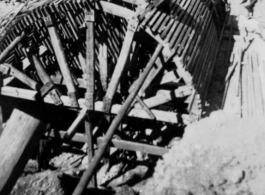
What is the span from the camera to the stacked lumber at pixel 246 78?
838 cm

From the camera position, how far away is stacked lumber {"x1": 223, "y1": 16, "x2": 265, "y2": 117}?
8.38 meters

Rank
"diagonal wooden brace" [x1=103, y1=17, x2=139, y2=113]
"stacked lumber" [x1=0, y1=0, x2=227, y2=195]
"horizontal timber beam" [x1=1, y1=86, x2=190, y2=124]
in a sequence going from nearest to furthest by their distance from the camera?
"diagonal wooden brace" [x1=103, y1=17, x2=139, y2=113], "stacked lumber" [x1=0, y1=0, x2=227, y2=195], "horizontal timber beam" [x1=1, y1=86, x2=190, y2=124]

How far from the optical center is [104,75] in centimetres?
755

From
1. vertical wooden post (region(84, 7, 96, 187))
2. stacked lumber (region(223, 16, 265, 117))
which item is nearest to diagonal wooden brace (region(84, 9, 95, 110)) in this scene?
vertical wooden post (region(84, 7, 96, 187))

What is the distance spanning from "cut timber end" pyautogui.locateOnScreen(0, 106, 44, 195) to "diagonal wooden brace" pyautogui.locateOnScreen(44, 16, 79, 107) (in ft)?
3.43

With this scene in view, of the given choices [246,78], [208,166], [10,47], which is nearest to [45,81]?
[10,47]

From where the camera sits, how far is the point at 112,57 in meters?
8.09

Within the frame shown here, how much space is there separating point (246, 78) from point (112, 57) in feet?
17.6

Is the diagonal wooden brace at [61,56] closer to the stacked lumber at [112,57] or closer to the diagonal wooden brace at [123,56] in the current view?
the stacked lumber at [112,57]

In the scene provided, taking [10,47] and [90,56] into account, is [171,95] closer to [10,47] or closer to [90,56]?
[90,56]

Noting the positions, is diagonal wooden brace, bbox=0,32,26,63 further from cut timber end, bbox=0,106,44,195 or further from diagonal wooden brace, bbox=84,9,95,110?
diagonal wooden brace, bbox=84,9,95,110

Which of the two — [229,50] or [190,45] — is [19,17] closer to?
[190,45]

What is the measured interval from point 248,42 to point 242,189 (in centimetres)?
941

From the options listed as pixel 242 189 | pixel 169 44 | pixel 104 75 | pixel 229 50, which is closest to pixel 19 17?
pixel 104 75
